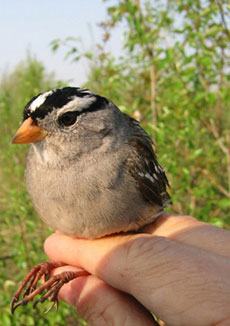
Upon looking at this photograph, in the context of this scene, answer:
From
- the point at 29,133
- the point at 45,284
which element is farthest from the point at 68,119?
the point at 45,284

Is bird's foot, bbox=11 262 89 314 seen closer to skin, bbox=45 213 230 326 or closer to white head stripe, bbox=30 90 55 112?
skin, bbox=45 213 230 326

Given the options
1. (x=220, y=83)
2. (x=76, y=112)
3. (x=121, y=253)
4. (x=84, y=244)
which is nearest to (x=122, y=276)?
(x=121, y=253)

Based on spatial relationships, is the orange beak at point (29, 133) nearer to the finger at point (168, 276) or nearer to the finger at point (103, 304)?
the finger at point (168, 276)

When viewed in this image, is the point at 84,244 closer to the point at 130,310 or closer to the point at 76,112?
the point at 130,310

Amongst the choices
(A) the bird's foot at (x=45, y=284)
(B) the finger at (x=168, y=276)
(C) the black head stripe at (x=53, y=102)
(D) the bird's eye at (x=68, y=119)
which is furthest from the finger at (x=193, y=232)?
(C) the black head stripe at (x=53, y=102)

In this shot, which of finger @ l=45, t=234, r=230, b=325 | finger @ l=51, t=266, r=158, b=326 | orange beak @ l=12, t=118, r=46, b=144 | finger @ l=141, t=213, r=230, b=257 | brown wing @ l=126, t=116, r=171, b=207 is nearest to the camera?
finger @ l=45, t=234, r=230, b=325

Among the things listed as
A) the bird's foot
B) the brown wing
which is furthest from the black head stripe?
the bird's foot
